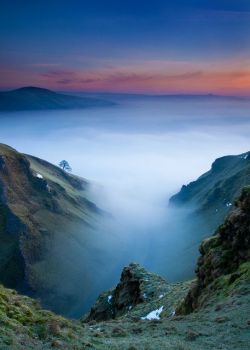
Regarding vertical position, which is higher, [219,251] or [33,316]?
[219,251]

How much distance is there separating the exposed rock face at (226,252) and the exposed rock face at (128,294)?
28.3m

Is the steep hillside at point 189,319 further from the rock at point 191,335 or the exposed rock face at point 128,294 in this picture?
the exposed rock face at point 128,294

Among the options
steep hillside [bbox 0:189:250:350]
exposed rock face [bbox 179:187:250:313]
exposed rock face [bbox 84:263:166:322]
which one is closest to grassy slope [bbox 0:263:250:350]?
steep hillside [bbox 0:189:250:350]

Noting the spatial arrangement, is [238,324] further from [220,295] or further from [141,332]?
[220,295]

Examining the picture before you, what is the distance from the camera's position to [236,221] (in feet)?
196

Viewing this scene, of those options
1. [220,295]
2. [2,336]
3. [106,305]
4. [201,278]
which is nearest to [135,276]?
[106,305]

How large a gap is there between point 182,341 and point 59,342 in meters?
10.4

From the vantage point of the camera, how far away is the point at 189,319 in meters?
42.4

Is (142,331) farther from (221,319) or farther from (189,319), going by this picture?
(221,319)

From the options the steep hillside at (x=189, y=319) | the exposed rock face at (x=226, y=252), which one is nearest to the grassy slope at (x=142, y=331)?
the steep hillside at (x=189, y=319)

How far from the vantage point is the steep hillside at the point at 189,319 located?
30516 mm

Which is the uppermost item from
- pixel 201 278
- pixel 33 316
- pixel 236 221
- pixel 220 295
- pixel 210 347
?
pixel 236 221

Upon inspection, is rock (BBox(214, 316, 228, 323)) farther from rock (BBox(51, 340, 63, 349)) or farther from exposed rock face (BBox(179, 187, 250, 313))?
rock (BBox(51, 340, 63, 349))

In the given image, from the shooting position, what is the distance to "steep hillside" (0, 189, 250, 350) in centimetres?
3052
